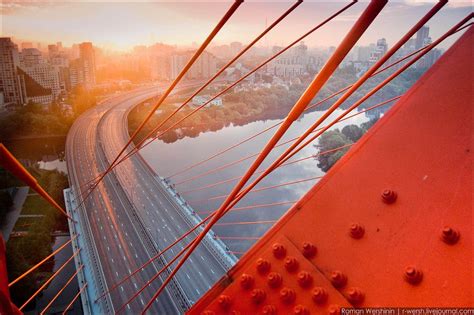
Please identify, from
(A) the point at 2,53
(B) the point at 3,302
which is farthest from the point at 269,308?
(A) the point at 2,53

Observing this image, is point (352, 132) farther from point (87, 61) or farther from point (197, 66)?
point (87, 61)

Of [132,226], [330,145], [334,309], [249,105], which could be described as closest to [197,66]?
[249,105]

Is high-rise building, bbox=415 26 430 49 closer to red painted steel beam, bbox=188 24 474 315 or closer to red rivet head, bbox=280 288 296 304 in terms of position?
red painted steel beam, bbox=188 24 474 315

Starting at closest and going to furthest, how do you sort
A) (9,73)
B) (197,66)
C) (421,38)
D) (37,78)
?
(421,38)
(9,73)
(37,78)
(197,66)

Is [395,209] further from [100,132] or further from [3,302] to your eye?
[100,132]

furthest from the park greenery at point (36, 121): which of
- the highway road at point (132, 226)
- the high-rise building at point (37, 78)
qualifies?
the highway road at point (132, 226)

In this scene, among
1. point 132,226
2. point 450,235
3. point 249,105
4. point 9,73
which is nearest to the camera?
point 450,235

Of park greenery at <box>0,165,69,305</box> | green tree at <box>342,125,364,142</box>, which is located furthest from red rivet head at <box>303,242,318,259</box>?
green tree at <box>342,125,364,142</box>
